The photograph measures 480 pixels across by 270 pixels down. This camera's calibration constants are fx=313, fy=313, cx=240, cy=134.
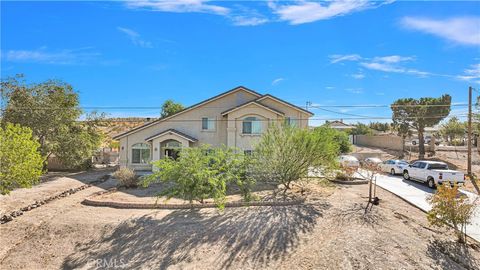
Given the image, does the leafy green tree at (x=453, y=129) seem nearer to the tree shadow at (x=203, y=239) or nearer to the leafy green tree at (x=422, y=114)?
the leafy green tree at (x=422, y=114)

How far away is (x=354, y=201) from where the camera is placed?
17.4m

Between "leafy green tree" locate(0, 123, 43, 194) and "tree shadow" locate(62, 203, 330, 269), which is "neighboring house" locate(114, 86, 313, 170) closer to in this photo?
"tree shadow" locate(62, 203, 330, 269)

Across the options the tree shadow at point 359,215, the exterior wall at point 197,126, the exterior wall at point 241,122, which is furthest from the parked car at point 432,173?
the exterior wall at point 197,126

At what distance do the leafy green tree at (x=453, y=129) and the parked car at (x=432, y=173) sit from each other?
40.8 m

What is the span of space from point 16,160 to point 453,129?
219ft

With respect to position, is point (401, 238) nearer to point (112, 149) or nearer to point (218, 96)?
point (218, 96)

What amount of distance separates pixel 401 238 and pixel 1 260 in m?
15.8

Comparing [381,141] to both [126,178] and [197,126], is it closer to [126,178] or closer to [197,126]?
[197,126]

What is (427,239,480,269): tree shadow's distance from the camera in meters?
10.9

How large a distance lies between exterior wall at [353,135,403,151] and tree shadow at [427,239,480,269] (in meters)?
35.5

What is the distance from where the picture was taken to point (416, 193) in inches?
808

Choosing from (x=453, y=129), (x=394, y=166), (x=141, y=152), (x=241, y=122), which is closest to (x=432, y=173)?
(x=394, y=166)

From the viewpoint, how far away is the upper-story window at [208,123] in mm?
28469

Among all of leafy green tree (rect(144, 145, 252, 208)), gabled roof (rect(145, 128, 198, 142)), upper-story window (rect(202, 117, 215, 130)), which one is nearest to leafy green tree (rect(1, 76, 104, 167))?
gabled roof (rect(145, 128, 198, 142))
